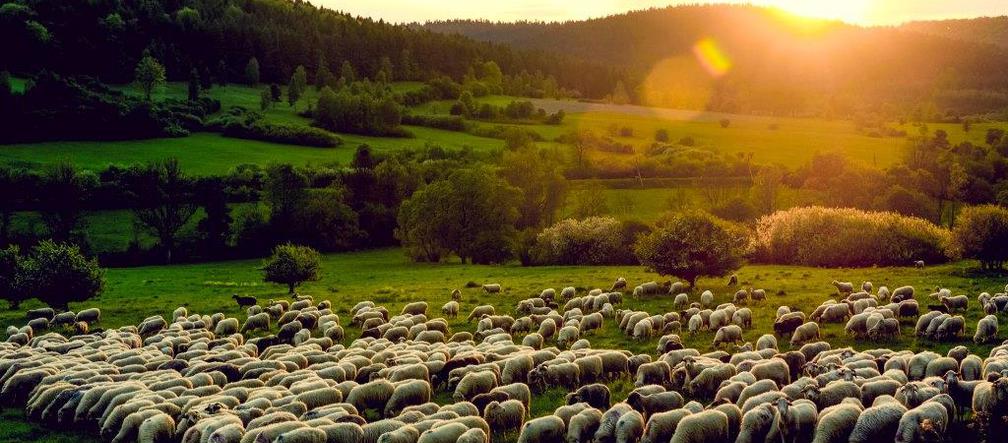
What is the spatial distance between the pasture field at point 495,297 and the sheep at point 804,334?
0.47 meters

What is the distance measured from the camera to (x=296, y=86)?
133500 millimetres

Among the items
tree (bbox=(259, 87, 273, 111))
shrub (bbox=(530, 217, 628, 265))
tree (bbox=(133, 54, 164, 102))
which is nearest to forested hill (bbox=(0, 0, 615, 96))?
tree (bbox=(133, 54, 164, 102))

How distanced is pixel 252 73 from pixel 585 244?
106 m

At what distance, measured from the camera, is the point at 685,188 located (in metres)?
91.4

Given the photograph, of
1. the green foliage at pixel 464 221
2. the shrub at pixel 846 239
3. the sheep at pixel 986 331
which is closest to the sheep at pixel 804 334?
the sheep at pixel 986 331

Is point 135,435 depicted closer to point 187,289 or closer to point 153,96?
point 187,289

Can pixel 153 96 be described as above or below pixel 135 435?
above

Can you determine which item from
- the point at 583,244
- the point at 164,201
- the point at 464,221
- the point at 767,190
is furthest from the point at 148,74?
the point at 767,190

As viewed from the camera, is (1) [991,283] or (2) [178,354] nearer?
(2) [178,354]

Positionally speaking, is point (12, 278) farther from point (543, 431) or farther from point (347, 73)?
point (347, 73)

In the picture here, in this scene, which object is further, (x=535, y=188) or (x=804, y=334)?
(x=535, y=188)

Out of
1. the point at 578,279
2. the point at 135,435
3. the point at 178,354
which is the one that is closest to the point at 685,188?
the point at 578,279

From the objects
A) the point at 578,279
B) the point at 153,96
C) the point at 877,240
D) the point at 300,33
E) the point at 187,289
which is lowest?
the point at 187,289

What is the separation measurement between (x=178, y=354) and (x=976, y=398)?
22.6m
